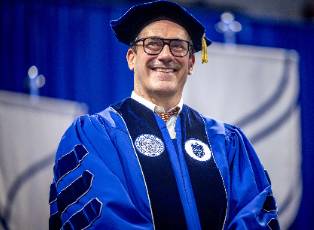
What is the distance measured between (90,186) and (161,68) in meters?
0.50

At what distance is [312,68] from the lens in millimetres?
4137

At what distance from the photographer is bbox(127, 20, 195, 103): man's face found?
64.4 inches

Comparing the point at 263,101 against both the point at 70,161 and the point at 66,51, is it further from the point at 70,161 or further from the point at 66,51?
the point at 70,161

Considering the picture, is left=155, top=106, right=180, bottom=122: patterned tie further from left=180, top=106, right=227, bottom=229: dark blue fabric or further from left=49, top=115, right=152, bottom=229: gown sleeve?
left=49, top=115, right=152, bottom=229: gown sleeve

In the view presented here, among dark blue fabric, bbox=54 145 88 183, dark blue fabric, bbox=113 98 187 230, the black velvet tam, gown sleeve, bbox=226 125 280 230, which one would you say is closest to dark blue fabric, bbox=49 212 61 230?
dark blue fabric, bbox=54 145 88 183

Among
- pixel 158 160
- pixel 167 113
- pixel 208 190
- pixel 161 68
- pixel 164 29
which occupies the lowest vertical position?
pixel 208 190

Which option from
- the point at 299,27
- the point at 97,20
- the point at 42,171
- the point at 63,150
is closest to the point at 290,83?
the point at 299,27

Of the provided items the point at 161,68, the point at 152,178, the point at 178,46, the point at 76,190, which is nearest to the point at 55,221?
the point at 76,190

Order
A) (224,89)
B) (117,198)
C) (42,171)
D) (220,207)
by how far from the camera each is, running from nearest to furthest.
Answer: (117,198)
(220,207)
(42,171)
(224,89)

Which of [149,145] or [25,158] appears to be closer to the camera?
[149,145]

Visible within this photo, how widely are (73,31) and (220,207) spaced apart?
7.34ft

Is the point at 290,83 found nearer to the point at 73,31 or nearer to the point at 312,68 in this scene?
the point at 312,68

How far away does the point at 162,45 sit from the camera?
165 cm

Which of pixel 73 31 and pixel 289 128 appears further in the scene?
pixel 289 128
